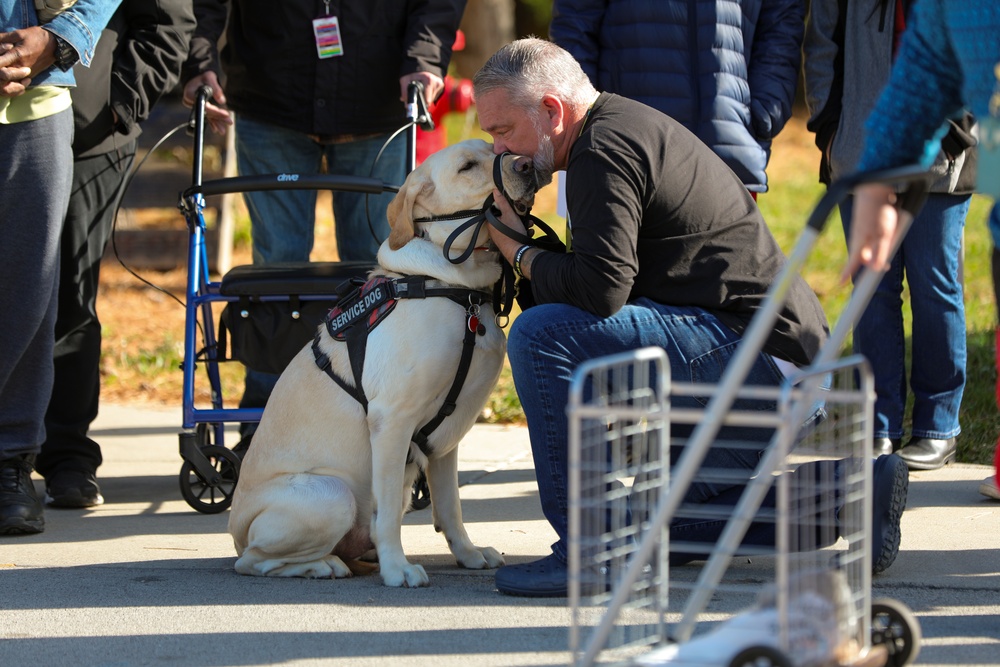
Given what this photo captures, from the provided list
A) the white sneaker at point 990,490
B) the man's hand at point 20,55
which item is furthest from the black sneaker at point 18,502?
the white sneaker at point 990,490

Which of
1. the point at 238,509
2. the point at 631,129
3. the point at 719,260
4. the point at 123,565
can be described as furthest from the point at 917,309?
the point at 123,565

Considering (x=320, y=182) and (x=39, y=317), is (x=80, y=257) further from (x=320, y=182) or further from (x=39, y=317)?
(x=320, y=182)

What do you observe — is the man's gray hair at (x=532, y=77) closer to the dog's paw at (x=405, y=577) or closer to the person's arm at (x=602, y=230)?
the person's arm at (x=602, y=230)

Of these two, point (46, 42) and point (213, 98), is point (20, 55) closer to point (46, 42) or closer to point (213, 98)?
point (46, 42)

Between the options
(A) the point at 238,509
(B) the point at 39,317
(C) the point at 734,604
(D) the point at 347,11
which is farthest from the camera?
(D) the point at 347,11

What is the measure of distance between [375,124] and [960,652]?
10.4ft

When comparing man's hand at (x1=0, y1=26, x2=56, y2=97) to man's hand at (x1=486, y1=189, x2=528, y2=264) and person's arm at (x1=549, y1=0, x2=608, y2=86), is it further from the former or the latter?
person's arm at (x1=549, y1=0, x2=608, y2=86)

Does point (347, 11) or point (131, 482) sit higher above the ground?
point (347, 11)

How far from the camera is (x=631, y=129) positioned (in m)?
3.22

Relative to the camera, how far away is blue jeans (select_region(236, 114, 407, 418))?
192 inches

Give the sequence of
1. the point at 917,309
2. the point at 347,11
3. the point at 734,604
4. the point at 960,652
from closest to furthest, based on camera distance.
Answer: the point at 960,652 < the point at 734,604 < the point at 917,309 < the point at 347,11

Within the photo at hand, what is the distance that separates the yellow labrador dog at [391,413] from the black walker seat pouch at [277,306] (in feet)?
1.98

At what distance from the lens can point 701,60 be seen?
432cm

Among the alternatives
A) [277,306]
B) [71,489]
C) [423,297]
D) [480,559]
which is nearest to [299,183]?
[277,306]
